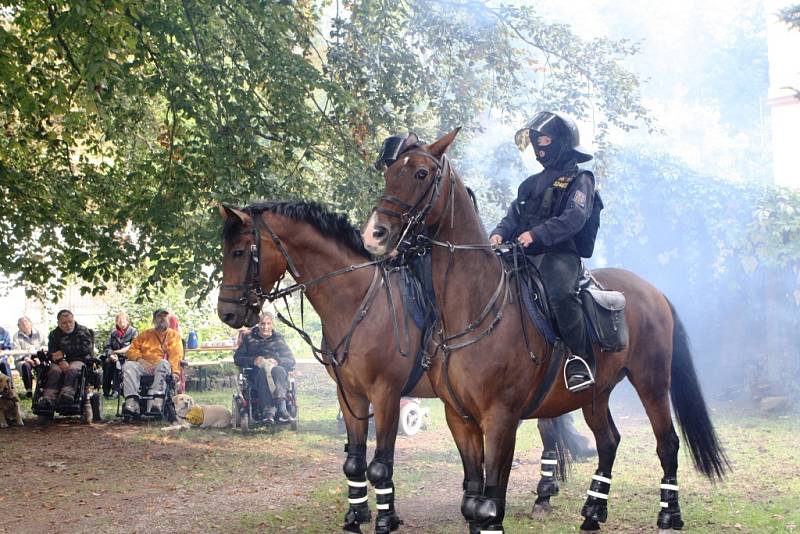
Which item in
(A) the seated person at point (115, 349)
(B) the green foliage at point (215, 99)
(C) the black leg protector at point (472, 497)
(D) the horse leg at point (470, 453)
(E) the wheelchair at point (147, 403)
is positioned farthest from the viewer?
(A) the seated person at point (115, 349)

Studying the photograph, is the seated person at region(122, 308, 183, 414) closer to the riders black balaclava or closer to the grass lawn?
the grass lawn

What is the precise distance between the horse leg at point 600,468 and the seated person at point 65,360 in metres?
9.15

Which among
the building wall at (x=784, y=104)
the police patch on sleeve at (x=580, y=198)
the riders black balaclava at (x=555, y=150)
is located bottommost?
the police patch on sleeve at (x=580, y=198)

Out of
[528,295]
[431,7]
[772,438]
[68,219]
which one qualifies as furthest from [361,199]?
[772,438]

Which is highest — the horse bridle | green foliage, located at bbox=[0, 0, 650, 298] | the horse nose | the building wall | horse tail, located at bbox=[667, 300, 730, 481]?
the building wall

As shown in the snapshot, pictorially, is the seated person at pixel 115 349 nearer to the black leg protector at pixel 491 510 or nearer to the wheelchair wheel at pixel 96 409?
the wheelchair wheel at pixel 96 409

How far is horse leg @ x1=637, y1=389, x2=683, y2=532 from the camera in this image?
617 cm

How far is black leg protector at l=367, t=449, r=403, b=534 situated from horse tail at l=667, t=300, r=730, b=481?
7.57ft

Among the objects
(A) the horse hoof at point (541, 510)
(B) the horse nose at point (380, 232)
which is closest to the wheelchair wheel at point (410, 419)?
(A) the horse hoof at point (541, 510)

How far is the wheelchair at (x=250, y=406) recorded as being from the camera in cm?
1241

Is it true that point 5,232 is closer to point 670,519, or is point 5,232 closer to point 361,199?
point 361,199

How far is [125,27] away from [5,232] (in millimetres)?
5351

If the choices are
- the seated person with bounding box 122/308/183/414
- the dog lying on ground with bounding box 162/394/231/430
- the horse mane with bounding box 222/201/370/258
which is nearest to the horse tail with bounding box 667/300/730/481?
the horse mane with bounding box 222/201/370/258

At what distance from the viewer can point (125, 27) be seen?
7.82m
